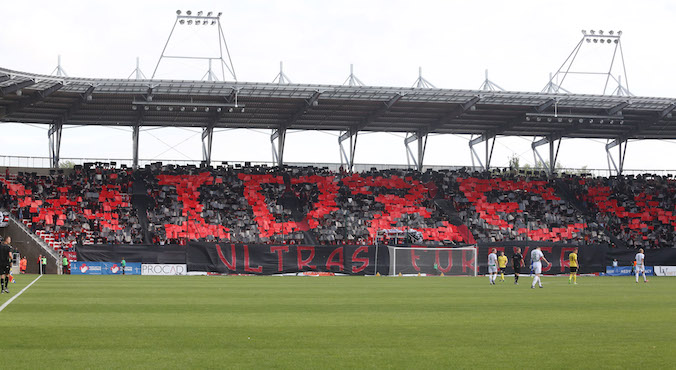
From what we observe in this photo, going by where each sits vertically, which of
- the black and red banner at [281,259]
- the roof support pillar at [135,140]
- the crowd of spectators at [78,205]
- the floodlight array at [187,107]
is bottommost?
the black and red banner at [281,259]

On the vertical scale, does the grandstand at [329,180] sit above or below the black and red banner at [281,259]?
above

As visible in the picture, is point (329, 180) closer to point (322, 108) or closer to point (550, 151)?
point (322, 108)

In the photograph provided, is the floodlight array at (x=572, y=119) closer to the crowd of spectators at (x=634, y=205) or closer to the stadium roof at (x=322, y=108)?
the stadium roof at (x=322, y=108)

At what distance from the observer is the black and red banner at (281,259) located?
139 ft

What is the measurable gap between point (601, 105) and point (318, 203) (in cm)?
2055

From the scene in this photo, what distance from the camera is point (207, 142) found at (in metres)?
58.5

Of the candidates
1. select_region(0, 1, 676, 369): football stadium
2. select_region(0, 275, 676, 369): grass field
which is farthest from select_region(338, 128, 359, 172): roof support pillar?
select_region(0, 275, 676, 369): grass field

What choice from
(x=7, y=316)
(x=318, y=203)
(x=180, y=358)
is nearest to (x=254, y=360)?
(x=180, y=358)

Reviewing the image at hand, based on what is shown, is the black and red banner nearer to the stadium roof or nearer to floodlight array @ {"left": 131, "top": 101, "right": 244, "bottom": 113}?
the stadium roof

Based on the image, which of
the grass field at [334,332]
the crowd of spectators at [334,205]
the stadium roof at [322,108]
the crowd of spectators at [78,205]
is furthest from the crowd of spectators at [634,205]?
the grass field at [334,332]

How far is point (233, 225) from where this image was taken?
51.1 meters

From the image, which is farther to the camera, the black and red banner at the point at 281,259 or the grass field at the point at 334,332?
the black and red banner at the point at 281,259

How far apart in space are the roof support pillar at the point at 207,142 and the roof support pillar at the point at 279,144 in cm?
491

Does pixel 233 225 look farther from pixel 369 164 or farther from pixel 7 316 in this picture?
pixel 7 316
